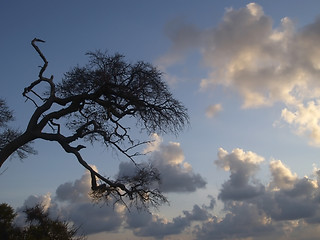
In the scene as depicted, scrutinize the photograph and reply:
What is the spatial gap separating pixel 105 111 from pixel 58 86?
228 cm

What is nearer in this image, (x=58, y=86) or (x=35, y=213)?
(x=35, y=213)

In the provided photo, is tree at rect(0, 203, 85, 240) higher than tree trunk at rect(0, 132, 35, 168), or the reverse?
tree trunk at rect(0, 132, 35, 168)

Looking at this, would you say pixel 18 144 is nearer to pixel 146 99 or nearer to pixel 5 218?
pixel 5 218

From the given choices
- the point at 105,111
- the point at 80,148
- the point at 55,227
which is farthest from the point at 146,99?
the point at 55,227

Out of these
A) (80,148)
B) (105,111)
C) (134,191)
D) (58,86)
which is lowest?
(134,191)

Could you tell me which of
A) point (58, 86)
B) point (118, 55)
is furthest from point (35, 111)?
point (118, 55)

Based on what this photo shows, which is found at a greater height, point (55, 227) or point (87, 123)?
point (87, 123)

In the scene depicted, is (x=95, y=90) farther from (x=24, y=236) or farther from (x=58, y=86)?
(x=24, y=236)

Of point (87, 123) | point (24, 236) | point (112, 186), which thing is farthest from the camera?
point (87, 123)

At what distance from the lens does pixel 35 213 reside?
605 inches

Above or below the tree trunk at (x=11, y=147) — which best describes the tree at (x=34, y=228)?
below

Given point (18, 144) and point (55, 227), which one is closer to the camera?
point (55, 227)

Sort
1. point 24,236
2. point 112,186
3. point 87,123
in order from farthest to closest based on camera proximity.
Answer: point 87,123, point 112,186, point 24,236

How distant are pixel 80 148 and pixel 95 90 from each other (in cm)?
244
